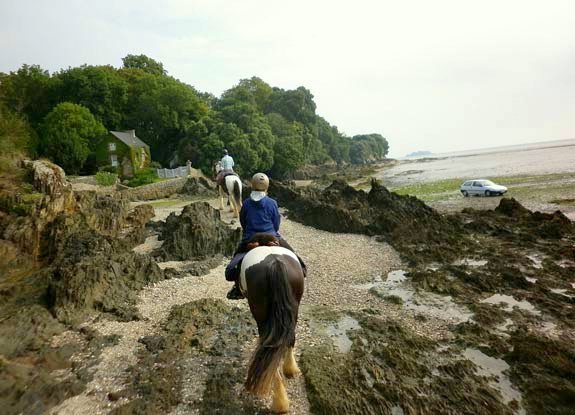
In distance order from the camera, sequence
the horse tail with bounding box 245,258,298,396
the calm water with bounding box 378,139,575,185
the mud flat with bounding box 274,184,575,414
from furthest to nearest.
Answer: the calm water with bounding box 378,139,575,185 → the mud flat with bounding box 274,184,575,414 → the horse tail with bounding box 245,258,298,396

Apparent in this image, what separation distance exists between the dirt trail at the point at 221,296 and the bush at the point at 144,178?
21707 mm

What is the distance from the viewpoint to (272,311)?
467 centimetres

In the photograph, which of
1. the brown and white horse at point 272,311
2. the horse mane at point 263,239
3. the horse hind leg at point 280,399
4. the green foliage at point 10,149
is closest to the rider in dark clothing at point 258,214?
the horse mane at point 263,239

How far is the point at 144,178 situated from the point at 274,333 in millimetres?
34578

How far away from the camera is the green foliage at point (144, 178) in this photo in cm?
3444

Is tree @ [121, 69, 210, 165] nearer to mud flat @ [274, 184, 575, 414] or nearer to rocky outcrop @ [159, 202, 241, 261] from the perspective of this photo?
rocky outcrop @ [159, 202, 241, 261]

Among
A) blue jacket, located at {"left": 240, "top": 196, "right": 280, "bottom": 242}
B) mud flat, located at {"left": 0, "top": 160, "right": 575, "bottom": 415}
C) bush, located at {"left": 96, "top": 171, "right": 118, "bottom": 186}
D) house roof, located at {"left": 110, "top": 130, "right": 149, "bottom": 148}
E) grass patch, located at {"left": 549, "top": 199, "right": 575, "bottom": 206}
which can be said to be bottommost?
grass patch, located at {"left": 549, "top": 199, "right": 575, "bottom": 206}

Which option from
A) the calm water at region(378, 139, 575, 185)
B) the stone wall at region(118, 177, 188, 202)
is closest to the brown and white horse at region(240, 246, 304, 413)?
the stone wall at region(118, 177, 188, 202)

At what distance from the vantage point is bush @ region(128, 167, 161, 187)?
34.4 meters

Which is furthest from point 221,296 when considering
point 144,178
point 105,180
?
point 144,178

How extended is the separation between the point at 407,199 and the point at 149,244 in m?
14.3

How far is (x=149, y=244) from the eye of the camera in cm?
1410

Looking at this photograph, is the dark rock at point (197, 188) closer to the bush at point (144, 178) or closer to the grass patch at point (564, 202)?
the bush at point (144, 178)

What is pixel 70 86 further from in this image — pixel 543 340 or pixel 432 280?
pixel 543 340
